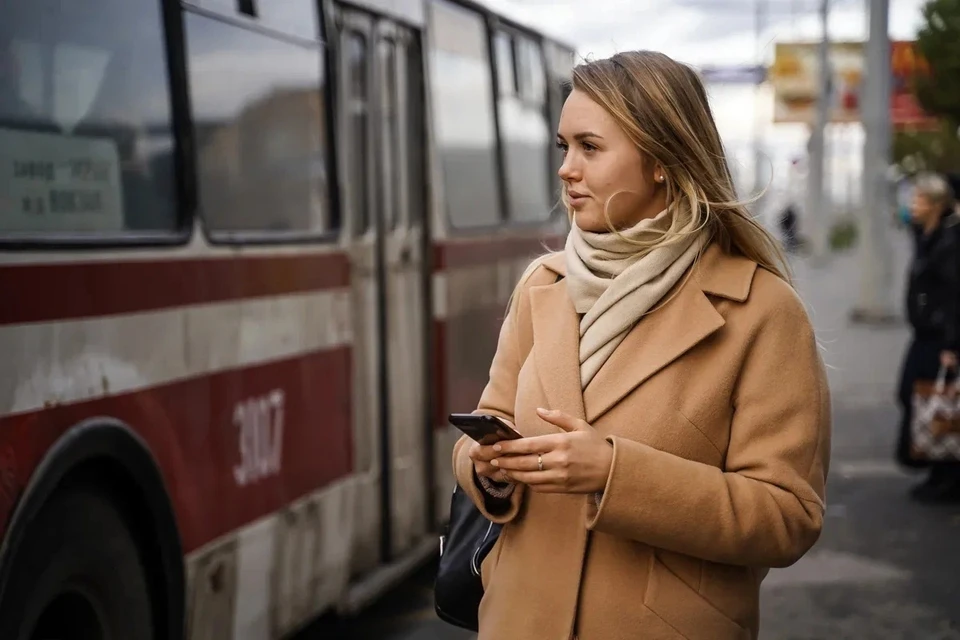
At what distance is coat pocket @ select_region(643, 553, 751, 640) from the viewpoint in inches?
109

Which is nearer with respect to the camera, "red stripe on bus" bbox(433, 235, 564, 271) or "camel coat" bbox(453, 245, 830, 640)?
"camel coat" bbox(453, 245, 830, 640)

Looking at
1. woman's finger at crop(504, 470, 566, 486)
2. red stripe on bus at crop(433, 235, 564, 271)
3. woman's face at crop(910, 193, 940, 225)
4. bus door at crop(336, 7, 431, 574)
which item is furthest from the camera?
woman's face at crop(910, 193, 940, 225)

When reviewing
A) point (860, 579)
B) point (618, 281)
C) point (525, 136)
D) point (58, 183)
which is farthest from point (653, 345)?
point (525, 136)

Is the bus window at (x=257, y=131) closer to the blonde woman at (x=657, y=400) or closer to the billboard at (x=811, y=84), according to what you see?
the blonde woman at (x=657, y=400)

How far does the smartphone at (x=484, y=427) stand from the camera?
2.63 m

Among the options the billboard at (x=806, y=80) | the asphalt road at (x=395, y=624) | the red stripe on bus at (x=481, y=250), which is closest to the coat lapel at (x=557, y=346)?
the asphalt road at (x=395, y=624)

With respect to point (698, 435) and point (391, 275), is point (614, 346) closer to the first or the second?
point (698, 435)

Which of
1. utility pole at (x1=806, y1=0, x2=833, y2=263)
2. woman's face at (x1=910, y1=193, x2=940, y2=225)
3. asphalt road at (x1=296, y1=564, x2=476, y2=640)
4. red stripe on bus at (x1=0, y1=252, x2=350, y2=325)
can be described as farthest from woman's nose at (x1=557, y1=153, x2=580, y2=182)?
utility pole at (x1=806, y1=0, x2=833, y2=263)

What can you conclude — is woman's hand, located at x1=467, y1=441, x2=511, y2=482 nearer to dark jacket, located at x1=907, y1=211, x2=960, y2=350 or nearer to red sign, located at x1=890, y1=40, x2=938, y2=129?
dark jacket, located at x1=907, y1=211, x2=960, y2=350

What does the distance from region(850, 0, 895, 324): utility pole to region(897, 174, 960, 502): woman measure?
11.9m

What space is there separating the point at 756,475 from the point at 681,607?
248 millimetres

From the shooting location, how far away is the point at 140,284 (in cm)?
457

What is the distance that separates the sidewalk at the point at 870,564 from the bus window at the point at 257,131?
6.25 feet

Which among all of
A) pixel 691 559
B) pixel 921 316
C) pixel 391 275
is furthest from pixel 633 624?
pixel 921 316
